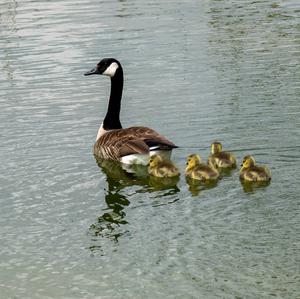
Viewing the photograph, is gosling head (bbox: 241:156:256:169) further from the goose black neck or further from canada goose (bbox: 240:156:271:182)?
the goose black neck

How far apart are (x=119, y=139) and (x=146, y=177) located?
1158mm

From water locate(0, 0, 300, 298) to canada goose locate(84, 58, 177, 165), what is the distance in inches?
12.4

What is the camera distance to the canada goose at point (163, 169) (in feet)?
39.4

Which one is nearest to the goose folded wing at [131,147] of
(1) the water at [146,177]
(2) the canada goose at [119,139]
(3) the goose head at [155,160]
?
(2) the canada goose at [119,139]

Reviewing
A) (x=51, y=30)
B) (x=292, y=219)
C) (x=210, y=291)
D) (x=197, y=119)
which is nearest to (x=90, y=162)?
(x=197, y=119)

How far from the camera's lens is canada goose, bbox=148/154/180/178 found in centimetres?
1202

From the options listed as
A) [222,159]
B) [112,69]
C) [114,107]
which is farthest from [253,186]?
[112,69]

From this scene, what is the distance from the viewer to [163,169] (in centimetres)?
1201

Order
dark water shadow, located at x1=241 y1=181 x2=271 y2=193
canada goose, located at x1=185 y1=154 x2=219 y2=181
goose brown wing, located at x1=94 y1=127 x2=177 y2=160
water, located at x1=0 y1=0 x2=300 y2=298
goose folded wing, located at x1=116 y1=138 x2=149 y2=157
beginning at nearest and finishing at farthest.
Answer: water, located at x1=0 y1=0 x2=300 y2=298 < dark water shadow, located at x1=241 y1=181 x2=271 y2=193 < canada goose, located at x1=185 y1=154 x2=219 y2=181 < goose brown wing, located at x1=94 y1=127 x2=177 y2=160 < goose folded wing, located at x1=116 y1=138 x2=149 y2=157

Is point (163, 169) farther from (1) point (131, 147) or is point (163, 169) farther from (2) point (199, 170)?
(1) point (131, 147)

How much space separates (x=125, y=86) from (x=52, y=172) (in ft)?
17.8

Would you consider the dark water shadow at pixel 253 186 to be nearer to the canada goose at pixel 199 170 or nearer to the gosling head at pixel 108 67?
the canada goose at pixel 199 170

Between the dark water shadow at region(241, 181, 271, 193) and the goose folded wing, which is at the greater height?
the goose folded wing

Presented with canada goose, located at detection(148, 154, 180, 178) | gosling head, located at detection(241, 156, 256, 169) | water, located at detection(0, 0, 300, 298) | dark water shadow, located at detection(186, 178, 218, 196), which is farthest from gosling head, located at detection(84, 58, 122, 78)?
gosling head, located at detection(241, 156, 256, 169)
